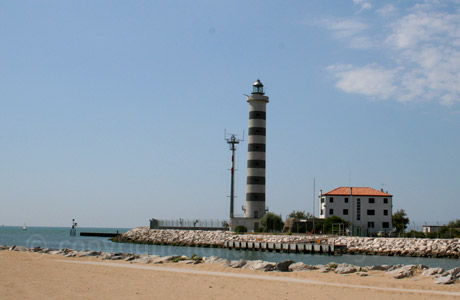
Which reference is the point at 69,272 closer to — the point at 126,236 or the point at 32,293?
the point at 32,293

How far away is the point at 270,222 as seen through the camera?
215 ft

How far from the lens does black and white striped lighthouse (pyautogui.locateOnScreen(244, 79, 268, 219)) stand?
2542 inches

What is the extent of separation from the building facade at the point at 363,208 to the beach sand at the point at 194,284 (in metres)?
45.3

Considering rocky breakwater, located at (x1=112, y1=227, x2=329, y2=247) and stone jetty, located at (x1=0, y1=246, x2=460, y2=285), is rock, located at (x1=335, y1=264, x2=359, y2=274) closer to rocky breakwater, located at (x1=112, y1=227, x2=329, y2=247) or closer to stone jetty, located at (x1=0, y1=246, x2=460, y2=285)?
stone jetty, located at (x1=0, y1=246, x2=460, y2=285)

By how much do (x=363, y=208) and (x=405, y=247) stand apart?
1750 cm

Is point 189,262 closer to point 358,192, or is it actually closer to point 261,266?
point 261,266

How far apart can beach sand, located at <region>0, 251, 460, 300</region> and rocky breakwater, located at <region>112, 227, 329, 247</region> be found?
3326 centimetres

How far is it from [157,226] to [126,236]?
15.4 ft

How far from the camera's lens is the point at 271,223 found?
65.6 meters

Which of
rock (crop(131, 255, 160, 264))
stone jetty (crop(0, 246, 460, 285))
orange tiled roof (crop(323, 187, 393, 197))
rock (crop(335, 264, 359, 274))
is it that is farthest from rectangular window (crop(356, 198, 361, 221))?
rock (crop(335, 264, 359, 274))

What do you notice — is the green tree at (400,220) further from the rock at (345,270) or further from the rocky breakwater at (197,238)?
the rock at (345,270)

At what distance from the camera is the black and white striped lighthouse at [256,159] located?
64562 millimetres

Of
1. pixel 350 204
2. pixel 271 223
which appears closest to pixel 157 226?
pixel 271 223

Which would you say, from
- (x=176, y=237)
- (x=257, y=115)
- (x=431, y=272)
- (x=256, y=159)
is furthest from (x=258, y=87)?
(x=431, y=272)
